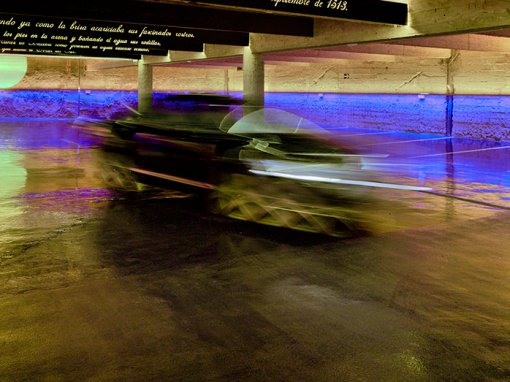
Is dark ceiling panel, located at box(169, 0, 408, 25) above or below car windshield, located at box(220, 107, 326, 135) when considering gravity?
above

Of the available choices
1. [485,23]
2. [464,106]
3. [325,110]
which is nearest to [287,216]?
[485,23]

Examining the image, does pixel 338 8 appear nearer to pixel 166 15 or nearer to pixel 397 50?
pixel 166 15

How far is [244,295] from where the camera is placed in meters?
4.65

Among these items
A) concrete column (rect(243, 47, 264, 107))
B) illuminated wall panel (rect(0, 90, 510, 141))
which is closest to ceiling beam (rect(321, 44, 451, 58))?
illuminated wall panel (rect(0, 90, 510, 141))

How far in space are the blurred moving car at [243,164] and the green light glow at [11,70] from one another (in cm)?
1540

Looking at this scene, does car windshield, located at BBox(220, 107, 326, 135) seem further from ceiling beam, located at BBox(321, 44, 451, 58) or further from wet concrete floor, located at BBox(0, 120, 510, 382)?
wet concrete floor, located at BBox(0, 120, 510, 382)

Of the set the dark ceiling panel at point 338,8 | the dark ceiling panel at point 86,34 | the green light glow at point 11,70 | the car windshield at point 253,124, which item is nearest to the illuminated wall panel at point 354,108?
the green light glow at point 11,70

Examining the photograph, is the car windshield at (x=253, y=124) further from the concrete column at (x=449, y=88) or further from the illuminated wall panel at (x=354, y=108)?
the concrete column at (x=449, y=88)

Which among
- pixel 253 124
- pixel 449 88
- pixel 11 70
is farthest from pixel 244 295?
pixel 11 70

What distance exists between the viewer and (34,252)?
5.84 m

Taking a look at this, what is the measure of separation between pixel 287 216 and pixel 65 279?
3.42m

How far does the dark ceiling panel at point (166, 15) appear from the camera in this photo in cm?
1454

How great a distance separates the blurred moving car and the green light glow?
15.4 metres

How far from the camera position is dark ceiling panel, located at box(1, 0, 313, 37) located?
14.5 metres
